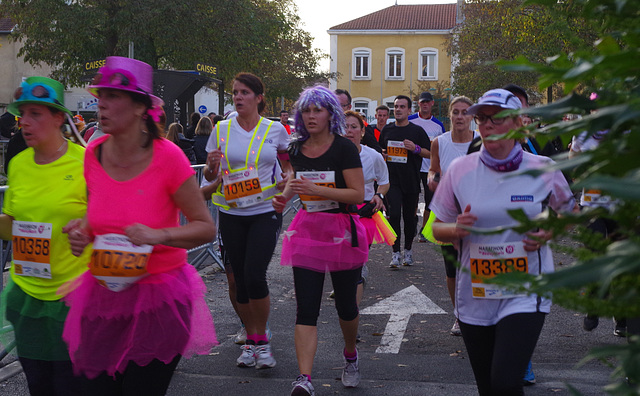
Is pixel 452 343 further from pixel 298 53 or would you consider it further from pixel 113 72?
pixel 298 53

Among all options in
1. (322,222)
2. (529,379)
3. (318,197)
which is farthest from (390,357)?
(318,197)

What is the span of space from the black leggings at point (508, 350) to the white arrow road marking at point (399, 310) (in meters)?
2.79

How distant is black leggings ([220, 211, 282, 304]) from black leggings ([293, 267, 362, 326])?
655 millimetres

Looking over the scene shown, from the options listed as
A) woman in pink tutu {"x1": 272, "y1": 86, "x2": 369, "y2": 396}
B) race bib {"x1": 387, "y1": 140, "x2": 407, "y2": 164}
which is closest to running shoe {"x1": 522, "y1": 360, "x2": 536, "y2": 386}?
woman in pink tutu {"x1": 272, "y1": 86, "x2": 369, "y2": 396}

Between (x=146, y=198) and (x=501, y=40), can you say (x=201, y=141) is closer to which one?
(x=146, y=198)

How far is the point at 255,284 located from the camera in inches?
234

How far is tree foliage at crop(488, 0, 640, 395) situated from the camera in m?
0.91

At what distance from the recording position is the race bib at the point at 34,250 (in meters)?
3.65

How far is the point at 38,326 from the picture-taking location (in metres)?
3.54

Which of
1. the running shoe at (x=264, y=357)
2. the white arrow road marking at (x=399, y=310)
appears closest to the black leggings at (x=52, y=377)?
the running shoe at (x=264, y=357)

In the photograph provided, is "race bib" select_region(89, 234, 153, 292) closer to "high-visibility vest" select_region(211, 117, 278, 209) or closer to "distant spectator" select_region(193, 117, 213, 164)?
"high-visibility vest" select_region(211, 117, 278, 209)

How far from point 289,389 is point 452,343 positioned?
71.0 inches

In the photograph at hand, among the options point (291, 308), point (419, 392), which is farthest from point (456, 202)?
point (291, 308)

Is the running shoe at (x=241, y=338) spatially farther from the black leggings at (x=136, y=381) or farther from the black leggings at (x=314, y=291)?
the black leggings at (x=136, y=381)
